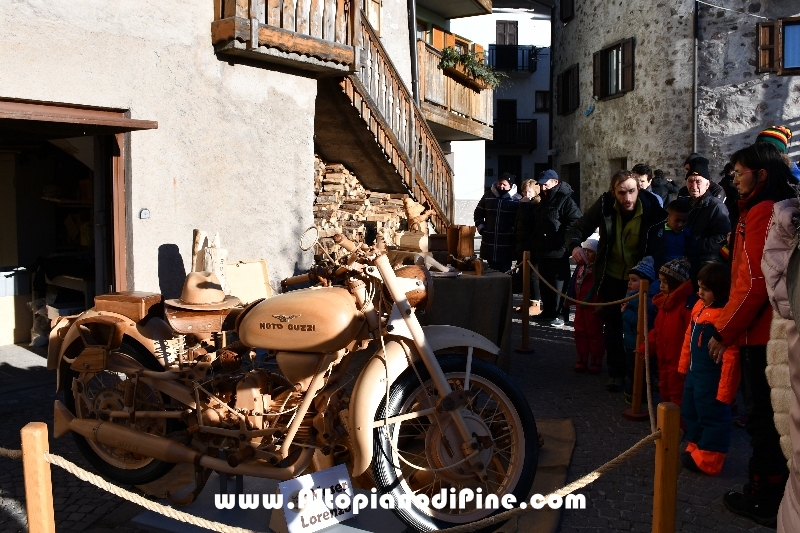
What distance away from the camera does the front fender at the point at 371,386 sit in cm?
336

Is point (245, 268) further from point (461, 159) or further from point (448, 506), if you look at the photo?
point (461, 159)

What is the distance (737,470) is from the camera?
A: 15.0ft

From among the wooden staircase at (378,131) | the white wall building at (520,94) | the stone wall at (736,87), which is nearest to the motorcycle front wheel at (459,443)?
the wooden staircase at (378,131)

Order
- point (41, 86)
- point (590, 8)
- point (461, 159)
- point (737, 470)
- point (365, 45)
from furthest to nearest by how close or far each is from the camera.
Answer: point (590, 8)
point (461, 159)
point (365, 45)
point (41, 86)
point (737, 470)

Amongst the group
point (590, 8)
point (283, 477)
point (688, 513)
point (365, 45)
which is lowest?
point (688, 513)

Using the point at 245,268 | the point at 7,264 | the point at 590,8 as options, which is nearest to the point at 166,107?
the point at 245,268

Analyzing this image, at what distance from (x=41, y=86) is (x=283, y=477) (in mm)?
4216

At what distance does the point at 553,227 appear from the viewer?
30.6ft

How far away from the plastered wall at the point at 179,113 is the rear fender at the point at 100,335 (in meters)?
2.42

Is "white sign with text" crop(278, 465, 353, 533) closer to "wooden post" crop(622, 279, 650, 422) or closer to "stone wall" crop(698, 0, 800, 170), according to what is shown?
"wooden post" crop(622, 279, 650, 422)

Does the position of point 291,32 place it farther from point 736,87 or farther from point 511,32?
point 511,32

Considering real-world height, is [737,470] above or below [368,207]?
below

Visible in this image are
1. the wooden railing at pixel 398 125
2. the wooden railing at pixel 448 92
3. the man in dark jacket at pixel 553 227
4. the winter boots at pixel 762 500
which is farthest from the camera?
the wooden railing at pixel 448 92

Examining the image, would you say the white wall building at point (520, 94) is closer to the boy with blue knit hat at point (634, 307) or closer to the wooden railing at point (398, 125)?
the wooden railing at point (398, 125)
